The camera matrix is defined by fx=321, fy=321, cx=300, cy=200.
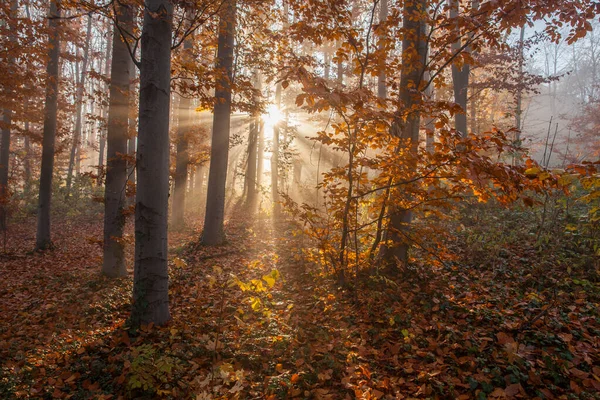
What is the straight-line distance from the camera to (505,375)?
10.3 ft

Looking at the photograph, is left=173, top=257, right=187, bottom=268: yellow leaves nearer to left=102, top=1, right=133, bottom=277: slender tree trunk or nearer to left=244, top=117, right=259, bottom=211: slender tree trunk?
left=102, top=1, right=133, bottom=277: slender tree trunk

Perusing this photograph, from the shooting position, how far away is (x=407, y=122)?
510 cm

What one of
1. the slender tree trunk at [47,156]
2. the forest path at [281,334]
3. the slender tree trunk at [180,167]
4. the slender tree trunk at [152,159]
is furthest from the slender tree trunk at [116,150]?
the slender tree trunk at [180,167]

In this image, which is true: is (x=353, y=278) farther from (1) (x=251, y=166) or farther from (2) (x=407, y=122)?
(1) (x=251, y=166)

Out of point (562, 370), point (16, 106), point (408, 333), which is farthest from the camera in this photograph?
point (16, 106)

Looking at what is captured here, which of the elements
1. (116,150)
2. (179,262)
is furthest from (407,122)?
(116,150)

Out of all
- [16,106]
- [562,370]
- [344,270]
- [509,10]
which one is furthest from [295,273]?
[16,106]

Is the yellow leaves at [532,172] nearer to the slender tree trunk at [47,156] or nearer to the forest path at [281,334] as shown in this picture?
the forest path at [281,334]

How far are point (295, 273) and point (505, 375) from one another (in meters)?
4.10

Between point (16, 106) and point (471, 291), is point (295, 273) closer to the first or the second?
point (471, 291)

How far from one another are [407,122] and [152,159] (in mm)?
3781

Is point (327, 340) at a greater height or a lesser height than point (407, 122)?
lesser

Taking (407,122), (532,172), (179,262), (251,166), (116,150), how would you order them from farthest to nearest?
(251,166), (116,150), (407,122), (179,262), (532,172)

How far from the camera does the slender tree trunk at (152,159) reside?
3.97m
